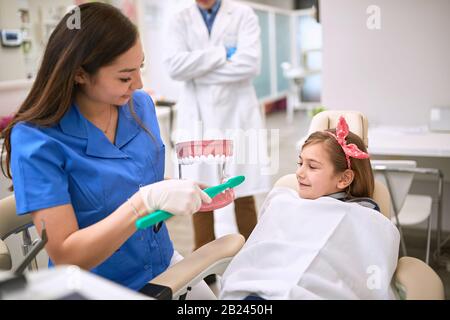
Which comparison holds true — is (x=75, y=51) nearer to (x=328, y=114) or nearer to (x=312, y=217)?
(x=312, y=217)

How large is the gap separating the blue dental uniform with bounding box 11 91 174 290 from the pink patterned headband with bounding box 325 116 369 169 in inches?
20.0

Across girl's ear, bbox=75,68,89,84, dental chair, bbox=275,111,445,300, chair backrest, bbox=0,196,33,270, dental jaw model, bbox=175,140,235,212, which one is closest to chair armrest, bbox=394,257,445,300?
dental chair, bbox=275,111,445,300

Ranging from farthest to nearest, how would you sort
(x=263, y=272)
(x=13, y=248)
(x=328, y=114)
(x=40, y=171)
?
(x=13, y=248), (x=328, y=114), (x=263, y=272), (x=40, y=171)

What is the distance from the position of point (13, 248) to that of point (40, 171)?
1174 millimetres

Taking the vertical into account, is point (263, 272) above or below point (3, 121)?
below

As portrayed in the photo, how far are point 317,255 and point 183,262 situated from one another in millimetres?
317

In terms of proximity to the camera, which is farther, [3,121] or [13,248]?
[3,121]

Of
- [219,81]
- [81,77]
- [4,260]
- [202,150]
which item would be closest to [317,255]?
[202,150]

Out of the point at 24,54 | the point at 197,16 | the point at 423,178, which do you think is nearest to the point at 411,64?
the point at 423,178

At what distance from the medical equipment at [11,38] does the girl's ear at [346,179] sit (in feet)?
7.00

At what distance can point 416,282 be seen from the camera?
101cm

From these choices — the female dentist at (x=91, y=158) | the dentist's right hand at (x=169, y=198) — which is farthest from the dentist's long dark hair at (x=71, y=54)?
the dentist's right hand at (x=169, y=198)

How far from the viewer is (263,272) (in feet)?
3.67

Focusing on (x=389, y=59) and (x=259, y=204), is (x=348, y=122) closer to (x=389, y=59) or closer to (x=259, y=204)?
(x=389, y=59)
